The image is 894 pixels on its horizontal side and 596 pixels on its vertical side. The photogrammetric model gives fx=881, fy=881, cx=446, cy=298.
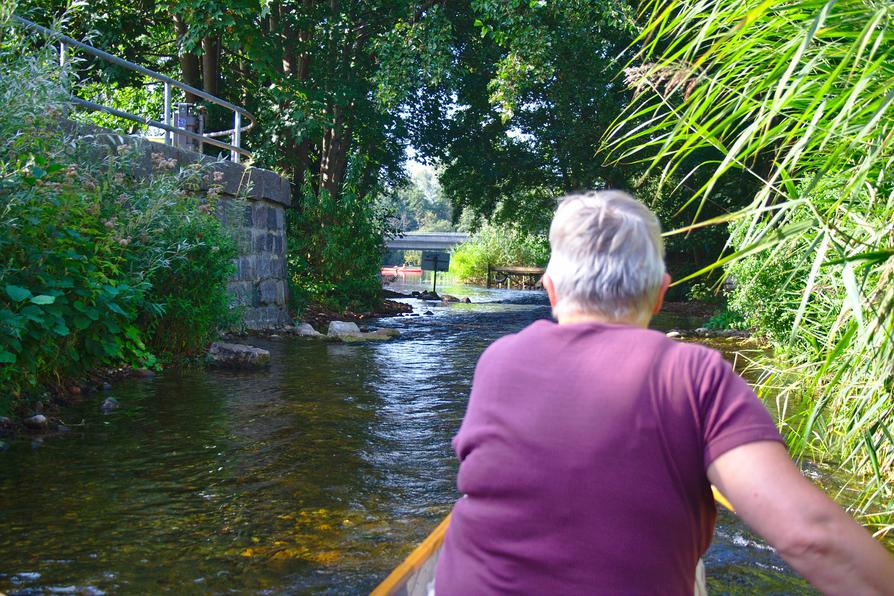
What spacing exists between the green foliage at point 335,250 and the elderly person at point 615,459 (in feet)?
47.0

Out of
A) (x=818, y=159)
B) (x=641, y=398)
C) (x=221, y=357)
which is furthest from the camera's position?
(x=221, y=357)

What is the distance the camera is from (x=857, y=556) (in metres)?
1.34

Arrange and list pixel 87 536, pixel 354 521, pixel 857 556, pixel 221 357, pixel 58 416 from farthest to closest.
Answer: pixel 221 357
pixel 58 416
pixel 354 521
pixel 87 536
pixel 857 556

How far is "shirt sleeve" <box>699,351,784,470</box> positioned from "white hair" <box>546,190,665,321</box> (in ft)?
0.83

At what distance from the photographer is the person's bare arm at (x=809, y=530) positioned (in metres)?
1.34

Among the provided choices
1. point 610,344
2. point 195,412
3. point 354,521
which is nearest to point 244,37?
point 195,412

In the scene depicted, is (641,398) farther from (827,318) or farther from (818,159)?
(827,318)

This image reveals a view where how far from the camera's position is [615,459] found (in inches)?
60.2

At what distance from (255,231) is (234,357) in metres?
4.12

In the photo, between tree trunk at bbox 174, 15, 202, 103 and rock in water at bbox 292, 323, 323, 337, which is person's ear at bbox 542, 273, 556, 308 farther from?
tree trunk at bbox 174, 15, 202, 103

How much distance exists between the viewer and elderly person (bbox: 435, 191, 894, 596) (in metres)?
1.37

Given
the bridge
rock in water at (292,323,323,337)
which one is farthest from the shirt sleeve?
the bridge

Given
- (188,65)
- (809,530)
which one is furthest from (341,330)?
(809,530)

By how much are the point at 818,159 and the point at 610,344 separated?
236 centimetres
